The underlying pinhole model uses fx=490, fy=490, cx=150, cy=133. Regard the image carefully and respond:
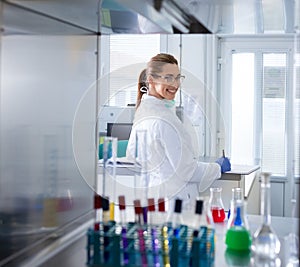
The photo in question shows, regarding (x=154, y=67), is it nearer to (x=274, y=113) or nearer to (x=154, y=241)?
(x=154, y=241)

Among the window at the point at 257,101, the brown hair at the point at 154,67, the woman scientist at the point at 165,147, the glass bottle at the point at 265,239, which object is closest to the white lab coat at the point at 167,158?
the woman scientist at the point at 165,147

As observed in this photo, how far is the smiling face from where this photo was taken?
1746 millimetres

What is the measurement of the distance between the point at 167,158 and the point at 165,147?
3 cm

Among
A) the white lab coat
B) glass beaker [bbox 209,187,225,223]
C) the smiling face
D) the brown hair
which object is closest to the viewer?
glass beaker [bbox 209,187,225,223]

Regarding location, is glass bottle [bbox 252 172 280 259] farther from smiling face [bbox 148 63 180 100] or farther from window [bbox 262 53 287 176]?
window [bbox 262 53 287 176]

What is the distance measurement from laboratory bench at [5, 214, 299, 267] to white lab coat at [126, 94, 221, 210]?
0.79 feet

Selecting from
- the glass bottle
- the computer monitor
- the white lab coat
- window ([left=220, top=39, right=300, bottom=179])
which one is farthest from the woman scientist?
window ([left=220, top=39, right=300, bottom=179])

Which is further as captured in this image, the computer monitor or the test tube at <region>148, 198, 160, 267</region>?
the computer monitor

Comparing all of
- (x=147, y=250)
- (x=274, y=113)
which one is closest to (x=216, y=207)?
(x=147, y=250)

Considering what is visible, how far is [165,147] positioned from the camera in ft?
4.95

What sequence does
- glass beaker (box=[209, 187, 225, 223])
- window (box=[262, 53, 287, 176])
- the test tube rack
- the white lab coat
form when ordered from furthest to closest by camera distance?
window (box=[262, 53, 287, 176])
the white lab coat
glass beaker (box=[209, 187, 225, 223])
the test tube rack

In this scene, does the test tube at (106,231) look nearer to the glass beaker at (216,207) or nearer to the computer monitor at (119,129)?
the glass beaker at (216,207)

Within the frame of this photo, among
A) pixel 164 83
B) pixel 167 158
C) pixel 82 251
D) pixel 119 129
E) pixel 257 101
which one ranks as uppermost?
pixel 257 101

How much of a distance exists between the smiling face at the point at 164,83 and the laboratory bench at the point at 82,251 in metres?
0.61
